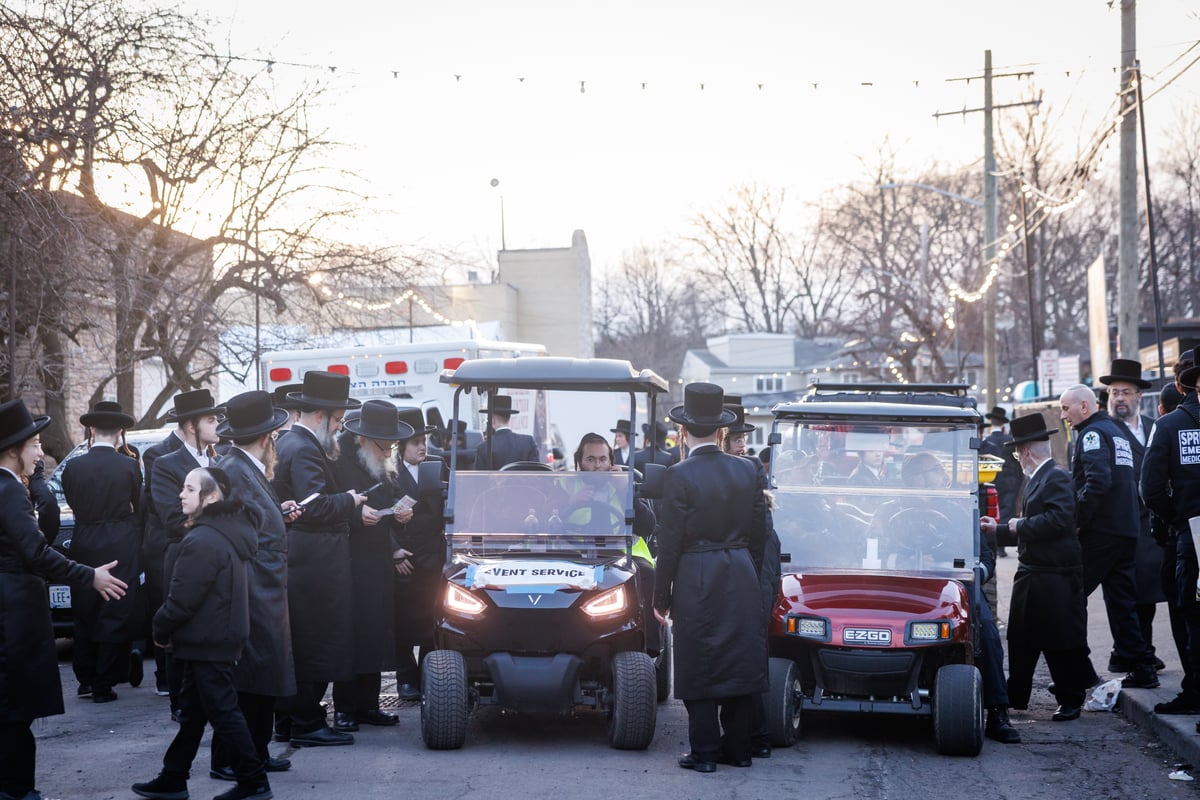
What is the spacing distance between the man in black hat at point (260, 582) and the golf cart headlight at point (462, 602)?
1.13 m

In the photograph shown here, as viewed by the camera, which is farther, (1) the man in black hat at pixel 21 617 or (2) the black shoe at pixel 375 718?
(2) the black shoe at pixel 375 718

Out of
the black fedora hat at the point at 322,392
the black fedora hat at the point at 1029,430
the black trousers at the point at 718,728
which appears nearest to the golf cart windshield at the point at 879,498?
the black fedora hat at the point at 1029,430

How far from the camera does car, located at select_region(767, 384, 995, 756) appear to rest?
313 inches

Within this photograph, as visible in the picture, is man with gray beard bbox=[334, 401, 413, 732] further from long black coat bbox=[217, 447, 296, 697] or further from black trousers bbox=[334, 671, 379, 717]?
long black coat bbox=[217, 447, 296, 697]

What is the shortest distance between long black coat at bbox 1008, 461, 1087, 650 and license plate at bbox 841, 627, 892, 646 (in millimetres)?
1343

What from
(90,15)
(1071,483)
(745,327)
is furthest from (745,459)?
(745,327)

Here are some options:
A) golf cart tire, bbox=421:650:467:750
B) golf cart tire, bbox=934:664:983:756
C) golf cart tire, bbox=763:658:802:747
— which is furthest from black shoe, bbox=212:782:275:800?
golf cart tire, bbox=934:664:983:756

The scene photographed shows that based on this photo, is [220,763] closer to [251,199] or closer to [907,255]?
[251,199]

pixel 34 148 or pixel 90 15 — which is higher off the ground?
pixel 90 15

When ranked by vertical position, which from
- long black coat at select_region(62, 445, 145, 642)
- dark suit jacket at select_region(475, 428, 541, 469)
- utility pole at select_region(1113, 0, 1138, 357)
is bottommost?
long black coat at select_region(62, 445, 145, 642)

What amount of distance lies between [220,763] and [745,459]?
131 inches

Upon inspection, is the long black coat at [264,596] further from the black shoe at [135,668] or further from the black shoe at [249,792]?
the black shoe at [135,668]

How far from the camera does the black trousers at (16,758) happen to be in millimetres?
6414

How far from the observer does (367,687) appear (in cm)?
878
